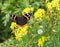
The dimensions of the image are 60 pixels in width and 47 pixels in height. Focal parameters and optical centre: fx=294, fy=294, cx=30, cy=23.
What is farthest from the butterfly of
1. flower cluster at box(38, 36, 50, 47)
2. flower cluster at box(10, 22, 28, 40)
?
flower cluster at box(38, 36, 50, 47)

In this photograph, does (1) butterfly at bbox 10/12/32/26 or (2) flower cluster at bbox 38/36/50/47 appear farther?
(1) butterfly at bbox 10/12/32/26

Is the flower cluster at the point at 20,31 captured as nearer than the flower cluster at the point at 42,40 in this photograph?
No

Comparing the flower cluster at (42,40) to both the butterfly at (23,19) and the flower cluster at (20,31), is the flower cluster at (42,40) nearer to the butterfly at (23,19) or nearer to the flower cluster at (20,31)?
the flower cluster at (20,31)

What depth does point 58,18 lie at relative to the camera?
3162 mm

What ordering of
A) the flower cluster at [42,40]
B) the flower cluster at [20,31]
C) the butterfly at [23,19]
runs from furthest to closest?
the butterfly at [23,19]
the flower cluster at [20,31]
the flower cluster at [42,40]

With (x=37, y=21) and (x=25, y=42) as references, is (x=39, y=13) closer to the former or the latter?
(x=37, y=21)

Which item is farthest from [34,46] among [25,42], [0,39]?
[0,39]

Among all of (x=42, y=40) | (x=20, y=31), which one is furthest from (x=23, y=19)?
(x=42, y=40)

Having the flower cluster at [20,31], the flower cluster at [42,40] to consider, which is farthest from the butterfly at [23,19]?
the flower cluster at [42,40]

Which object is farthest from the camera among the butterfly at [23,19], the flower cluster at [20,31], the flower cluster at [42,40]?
the butterfly at [23,19]

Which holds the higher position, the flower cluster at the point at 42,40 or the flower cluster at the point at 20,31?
the flower cluster at the point at 20,31

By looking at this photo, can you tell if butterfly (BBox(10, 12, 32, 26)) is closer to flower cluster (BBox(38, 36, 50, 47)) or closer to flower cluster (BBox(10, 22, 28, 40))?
flower cluster (BBox(10, 22, 28, 40))

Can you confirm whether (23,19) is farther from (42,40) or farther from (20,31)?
(42,40)

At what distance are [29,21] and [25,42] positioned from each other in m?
0.24
